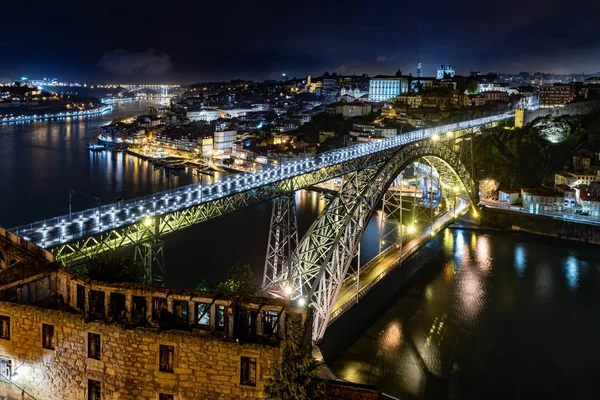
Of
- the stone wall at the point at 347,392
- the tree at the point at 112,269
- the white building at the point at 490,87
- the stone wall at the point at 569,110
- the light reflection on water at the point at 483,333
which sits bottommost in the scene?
the light reflection on water at the point at 483,333

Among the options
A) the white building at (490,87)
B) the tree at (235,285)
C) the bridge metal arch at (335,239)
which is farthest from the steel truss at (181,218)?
the white building at (490,87)

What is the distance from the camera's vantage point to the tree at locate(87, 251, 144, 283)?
7.15m

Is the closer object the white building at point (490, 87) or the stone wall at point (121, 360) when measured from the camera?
the stone wall at point (121, 360)

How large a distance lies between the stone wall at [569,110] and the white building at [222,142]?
67.8 feet

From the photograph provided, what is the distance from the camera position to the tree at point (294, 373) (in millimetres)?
3961

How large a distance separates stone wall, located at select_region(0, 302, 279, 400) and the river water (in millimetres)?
5989

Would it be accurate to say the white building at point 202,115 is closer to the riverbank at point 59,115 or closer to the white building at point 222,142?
the riverbank at point 59,115

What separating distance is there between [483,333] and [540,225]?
1051cm

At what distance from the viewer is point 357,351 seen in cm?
1061

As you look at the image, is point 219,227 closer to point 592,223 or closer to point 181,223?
point 181,223

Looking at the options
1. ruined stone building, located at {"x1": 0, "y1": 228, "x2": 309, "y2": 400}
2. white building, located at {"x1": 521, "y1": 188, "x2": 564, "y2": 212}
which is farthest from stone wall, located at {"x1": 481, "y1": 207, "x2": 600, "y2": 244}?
ruined stone building, located at {"x1": 0, "y1": 228, "x2": 309, "y2": 400}

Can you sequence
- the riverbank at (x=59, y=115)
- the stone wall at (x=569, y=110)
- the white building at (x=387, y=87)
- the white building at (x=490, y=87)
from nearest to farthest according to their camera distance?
the stone wall at (x=569, y=110) → the white building at (x=490, y=87) → the white building at (x=387, y=87) → the riverbank at (x=59, y=115)

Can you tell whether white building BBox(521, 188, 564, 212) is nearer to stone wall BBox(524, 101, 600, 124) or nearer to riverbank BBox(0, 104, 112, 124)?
stone wall BBox(524, 101, 600, 124)

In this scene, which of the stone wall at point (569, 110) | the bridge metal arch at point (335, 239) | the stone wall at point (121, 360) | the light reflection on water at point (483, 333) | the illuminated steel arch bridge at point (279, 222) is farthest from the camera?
the stone wall at point (569, 110)
